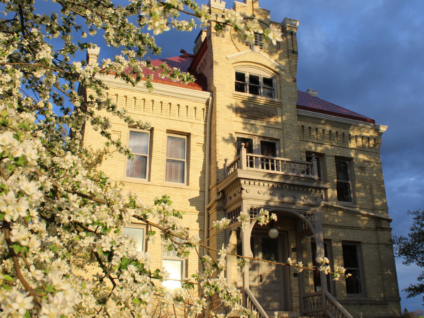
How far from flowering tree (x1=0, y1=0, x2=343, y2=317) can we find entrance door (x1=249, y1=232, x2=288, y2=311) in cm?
791

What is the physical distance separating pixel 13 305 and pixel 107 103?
427 centimetres

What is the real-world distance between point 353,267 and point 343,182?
Answer: 141 inches

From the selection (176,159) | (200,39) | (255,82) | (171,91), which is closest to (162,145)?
(176,159)

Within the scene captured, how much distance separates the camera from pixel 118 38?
229 inches

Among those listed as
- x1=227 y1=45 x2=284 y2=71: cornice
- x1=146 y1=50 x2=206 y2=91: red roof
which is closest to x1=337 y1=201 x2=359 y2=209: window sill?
x1=227 y1=45 x2=284 y2=71: cornice

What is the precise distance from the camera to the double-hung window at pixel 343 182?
671 inches

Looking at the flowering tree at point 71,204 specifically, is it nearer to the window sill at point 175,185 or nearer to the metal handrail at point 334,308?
the metal handrail at point 334,308

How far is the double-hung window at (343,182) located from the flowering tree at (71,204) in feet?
37.1

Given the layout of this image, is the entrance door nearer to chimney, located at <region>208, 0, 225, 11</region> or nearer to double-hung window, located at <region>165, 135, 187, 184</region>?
double-hung window, located at <region>165, 135, 187, 184</region>

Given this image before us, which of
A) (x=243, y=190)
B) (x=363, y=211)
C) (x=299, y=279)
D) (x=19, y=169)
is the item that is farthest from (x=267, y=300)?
(x=19, y=169)

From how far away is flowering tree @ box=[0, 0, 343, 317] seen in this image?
2.62m

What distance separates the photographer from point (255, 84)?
16922 mm

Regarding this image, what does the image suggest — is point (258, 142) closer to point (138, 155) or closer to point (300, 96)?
point (138, 155)

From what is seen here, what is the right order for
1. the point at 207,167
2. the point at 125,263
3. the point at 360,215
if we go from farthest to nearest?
1. the point at 360,215
2. the point at 207,167
3. the point at 125,263
